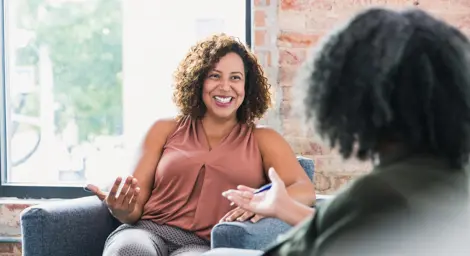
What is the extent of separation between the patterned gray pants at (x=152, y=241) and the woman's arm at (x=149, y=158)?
0.23 ft

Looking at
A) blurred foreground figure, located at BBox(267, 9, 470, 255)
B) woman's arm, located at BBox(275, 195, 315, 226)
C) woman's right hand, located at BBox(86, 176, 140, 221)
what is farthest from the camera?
woman's right hand, located at BBox(86, 176, 140, 221)

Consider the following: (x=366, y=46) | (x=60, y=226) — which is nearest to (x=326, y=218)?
(x=366, y=46)

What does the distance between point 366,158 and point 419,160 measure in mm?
74

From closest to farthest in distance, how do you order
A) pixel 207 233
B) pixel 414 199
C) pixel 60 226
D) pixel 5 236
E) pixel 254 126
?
pixel 414 199
pixel 60 226
pixel 207 233
pixel 254 126
pixel 5 236

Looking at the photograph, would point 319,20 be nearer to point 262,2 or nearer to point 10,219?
point 262,2

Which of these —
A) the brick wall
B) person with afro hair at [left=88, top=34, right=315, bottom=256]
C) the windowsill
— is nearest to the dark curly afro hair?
person with afro hair at [left=88, top=34, right=315, bottom=256]

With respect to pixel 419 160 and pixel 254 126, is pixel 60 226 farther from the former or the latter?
pixel 419 160

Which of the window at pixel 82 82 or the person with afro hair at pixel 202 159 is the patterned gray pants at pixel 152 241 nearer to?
the person with afro hair at pixel 202 159

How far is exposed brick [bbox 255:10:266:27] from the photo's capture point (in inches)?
120

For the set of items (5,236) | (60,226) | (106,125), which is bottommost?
(5,236)

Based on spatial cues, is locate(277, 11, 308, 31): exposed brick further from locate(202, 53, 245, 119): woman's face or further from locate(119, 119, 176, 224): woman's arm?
locate(119, 119, 176, 224): woman's arm

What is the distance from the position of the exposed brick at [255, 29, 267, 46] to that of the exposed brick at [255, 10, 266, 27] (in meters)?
0.03

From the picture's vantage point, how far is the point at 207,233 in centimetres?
239

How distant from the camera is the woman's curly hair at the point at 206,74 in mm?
2566
